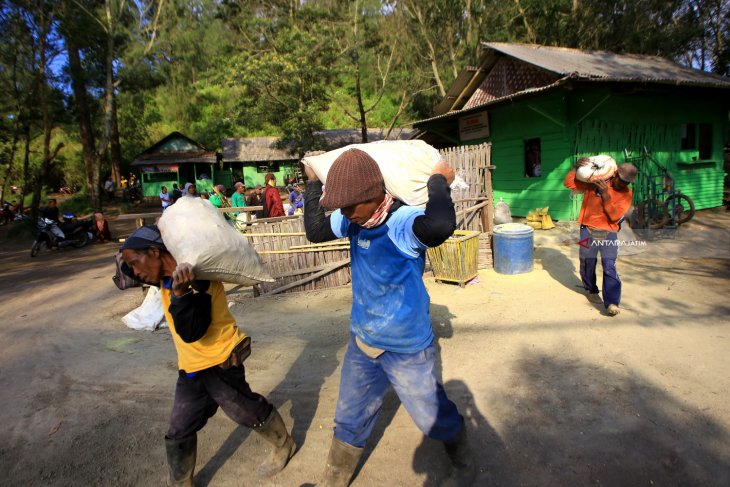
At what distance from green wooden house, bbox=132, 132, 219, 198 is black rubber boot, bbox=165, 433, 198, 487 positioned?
77.2 feet

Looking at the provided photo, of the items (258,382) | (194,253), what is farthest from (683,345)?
(194,253)

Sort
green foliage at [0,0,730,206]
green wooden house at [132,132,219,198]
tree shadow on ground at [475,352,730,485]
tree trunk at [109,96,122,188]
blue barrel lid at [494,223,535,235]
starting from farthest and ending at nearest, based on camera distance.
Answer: tree trunk at [109,96,122,188], green wooden house at [132,132,219,198], green foliage at [0,0,730,206], blue barrel lid at [494,223,535,235], tree shadow on ground at [475,352,730,485]

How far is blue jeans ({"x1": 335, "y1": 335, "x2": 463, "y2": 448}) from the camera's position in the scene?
2000 mm

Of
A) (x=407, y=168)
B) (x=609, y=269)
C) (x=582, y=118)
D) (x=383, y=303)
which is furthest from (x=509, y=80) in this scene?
(x=383, y=303)

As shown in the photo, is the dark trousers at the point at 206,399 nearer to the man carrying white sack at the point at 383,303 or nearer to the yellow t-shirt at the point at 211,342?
the yellow t-shirt at the point at 211,342

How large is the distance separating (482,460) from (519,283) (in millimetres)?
3794

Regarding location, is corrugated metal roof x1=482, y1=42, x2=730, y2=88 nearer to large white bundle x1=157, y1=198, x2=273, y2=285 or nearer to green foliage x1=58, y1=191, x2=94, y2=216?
large white bundle x1=157, y1=198, x2=273, y2=285

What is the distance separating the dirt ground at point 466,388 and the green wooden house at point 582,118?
14.9 feet

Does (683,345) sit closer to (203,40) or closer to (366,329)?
(366,329)

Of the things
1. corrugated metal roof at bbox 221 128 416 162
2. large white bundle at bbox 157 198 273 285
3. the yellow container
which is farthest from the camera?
corrugated metal roof at bbox 221 128 416 162

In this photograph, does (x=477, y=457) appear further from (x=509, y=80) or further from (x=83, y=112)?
(x=83, y=112)

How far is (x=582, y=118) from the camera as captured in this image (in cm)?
933

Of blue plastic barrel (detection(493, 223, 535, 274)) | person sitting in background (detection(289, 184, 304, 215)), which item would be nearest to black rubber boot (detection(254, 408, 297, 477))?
blue plastic barrel (detection(493, 223, 535, 274))

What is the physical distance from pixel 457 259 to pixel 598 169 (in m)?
2.10
